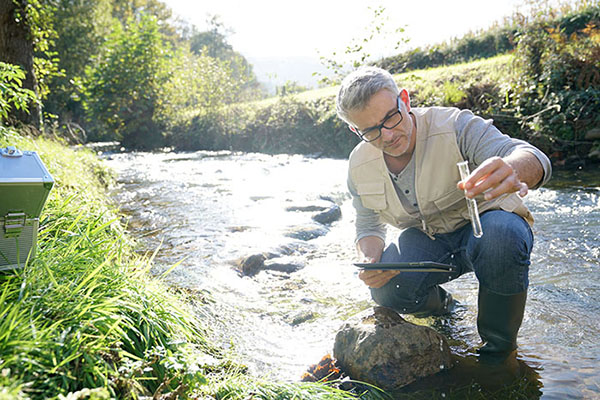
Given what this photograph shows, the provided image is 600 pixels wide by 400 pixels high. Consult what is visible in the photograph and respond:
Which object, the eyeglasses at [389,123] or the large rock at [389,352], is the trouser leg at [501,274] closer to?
the large rock at [389,352]

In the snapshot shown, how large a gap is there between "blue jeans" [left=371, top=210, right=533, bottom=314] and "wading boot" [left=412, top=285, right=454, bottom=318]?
0.04 meters

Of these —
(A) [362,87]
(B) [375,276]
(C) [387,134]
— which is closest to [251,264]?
(B) [375,276]

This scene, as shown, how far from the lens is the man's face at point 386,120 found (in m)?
2.65

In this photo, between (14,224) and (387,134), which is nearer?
(14,224)

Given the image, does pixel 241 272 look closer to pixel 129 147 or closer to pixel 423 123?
pixel 423 123

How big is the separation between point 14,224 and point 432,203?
2267mm

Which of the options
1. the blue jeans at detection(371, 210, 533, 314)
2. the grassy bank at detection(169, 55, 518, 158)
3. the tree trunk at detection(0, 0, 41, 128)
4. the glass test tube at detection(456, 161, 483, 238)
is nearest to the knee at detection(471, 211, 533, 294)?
the blue jeans at detection(371, 210, 533, 314)

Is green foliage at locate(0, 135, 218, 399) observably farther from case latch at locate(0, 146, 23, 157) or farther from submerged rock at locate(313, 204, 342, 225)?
submerged rock at locate(313, 204, 342, 225)

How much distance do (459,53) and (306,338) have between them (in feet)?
Result: 62.7

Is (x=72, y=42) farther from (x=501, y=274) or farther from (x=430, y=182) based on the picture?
(x=501, y=274)

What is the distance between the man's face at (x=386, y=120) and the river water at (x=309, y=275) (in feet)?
4.29

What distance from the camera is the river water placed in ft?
9.07

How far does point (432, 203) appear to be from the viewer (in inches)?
114

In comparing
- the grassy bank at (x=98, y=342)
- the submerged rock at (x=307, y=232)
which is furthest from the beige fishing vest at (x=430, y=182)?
the submerged rock at (x=307, y=232)
